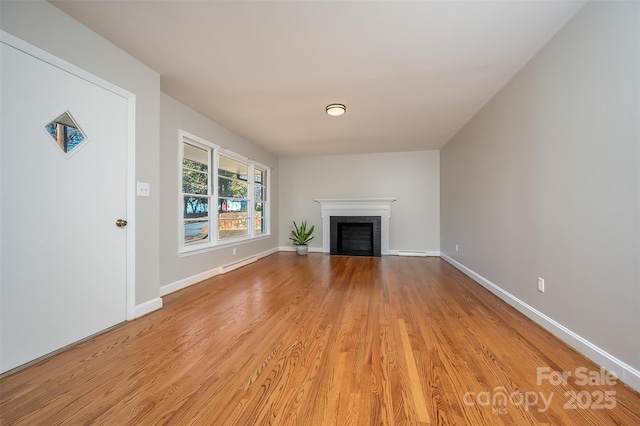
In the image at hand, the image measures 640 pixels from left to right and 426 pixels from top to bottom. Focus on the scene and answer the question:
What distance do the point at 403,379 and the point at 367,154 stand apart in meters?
5.33

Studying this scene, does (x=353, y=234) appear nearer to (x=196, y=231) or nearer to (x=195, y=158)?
(x=196, y=231)

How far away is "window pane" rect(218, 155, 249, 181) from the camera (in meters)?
4.24

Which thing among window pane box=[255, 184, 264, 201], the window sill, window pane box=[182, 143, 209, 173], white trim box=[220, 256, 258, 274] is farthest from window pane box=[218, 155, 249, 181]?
white trim box=[220, 256, 258, 274]

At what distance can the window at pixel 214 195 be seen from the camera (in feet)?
11.4

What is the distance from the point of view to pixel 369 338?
6.27 feet

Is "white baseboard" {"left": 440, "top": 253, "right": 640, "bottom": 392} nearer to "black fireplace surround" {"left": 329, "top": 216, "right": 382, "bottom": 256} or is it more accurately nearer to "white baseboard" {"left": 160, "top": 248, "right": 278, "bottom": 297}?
"black fireplace surround" {"left": 329, "top": 216, "right": 382, "bottom": 256}

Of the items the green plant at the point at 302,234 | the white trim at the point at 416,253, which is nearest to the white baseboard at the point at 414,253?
the white trim at the point at 416,253

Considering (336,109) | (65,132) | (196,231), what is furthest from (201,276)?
(336,109)

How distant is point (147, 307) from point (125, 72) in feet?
7.29

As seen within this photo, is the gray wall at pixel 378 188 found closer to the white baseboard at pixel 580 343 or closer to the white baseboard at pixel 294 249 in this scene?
the white baseboard at pixel 294 249

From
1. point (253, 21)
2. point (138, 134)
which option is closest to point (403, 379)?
point (253, 21)

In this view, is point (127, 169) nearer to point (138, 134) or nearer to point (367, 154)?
point (138, 134)

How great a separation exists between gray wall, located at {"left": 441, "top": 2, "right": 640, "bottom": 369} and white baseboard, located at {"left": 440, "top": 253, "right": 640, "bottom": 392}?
0.04 metres

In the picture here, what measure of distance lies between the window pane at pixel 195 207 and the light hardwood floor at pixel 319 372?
135 centimetres
